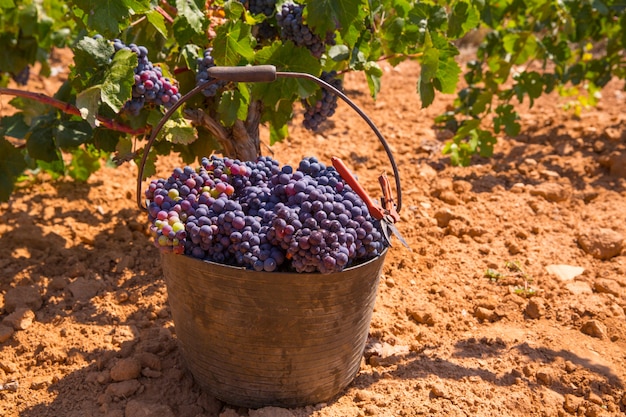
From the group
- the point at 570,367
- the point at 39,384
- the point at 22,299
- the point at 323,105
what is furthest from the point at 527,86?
the point at 39,384

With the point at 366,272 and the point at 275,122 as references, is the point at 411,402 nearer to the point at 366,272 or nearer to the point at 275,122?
the point at 366,272

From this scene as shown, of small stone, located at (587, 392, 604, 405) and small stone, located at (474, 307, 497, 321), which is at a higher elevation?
small stone, located at (587, 392, 604, 405)

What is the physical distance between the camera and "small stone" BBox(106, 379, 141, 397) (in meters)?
2.34

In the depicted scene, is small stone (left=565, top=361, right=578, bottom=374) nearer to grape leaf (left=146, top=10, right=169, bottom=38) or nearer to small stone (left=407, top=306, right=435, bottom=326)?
small stone (left=407, top=306, right=435, bottom=326)

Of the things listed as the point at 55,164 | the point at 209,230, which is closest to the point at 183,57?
the point at 55,164

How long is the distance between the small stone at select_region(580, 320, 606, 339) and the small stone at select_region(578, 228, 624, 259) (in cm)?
65

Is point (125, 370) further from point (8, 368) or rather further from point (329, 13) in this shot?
point (329, 13)

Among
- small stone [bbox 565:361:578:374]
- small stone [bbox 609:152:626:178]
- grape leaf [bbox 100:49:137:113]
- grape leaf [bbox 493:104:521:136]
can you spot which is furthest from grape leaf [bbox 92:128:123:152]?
small stone [bbox 609:152:626:178]

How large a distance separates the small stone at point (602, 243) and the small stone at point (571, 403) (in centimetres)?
117

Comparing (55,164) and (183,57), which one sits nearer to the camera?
(183,57)

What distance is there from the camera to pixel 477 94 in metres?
4.49

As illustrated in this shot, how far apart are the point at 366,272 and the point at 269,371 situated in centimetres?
46

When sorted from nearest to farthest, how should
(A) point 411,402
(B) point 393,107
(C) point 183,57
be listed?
(A) point 411,402, (C) point 183,57, (B) point 393,107

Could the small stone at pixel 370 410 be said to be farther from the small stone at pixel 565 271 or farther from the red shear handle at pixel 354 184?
the small stone at pixel 565 271
